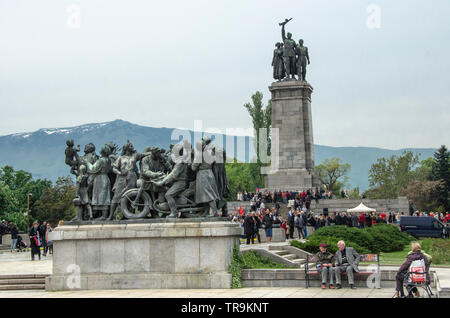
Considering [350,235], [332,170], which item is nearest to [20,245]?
[350,235]

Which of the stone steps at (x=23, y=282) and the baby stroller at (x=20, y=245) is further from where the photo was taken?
the baby stroller at (x=20, y=245)

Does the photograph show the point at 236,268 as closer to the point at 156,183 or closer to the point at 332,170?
the point at 156,183

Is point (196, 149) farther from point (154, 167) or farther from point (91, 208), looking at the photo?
point (91, 208)

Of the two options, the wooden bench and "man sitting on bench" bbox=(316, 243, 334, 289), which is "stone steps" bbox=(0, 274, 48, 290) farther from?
"man sitting on bench" bbox=(316, 243, 334, 289)

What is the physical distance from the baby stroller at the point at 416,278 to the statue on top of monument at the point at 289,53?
38270 mm

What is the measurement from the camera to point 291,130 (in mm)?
49188

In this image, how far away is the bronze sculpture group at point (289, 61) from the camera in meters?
50.0

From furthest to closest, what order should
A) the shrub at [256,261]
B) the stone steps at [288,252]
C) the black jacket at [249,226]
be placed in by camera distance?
the black jacket at [249,226] < the stone steps at [288,252] < the shrub at [256,261]

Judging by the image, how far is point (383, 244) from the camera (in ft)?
85.3

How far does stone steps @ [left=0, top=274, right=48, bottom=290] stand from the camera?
17.6 metres

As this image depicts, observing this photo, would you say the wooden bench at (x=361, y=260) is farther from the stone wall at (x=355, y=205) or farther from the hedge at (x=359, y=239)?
the stone wall at (x=355, y=205)

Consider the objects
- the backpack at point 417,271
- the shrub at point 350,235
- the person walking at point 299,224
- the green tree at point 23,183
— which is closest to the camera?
the backpack at point 417,271

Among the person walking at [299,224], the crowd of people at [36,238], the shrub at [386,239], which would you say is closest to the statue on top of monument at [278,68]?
the person walking at [299,224]
